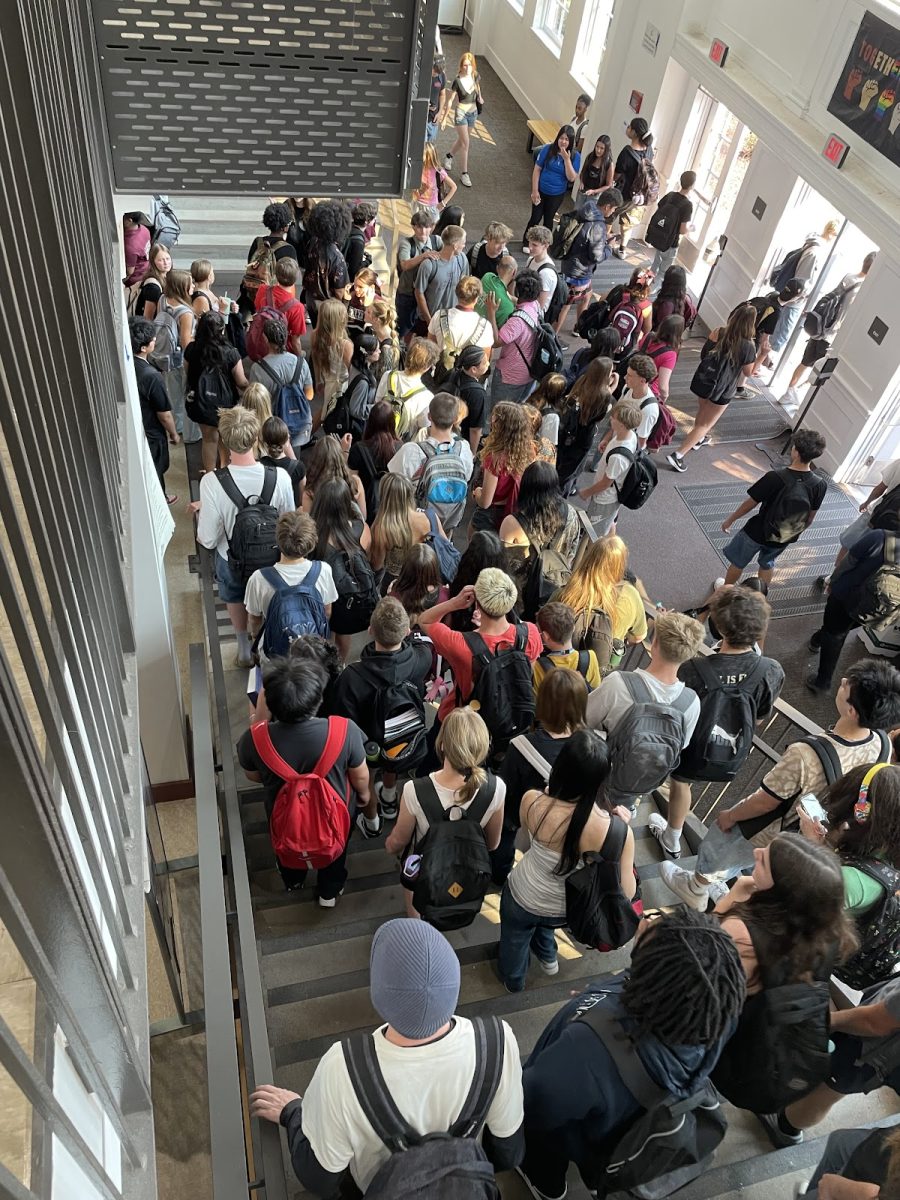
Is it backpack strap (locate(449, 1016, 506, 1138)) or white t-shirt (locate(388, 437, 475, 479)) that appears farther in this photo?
white t-shirt (locate(388, 437, 475, 479))

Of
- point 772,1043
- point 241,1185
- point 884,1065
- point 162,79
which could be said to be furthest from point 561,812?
point 162,79

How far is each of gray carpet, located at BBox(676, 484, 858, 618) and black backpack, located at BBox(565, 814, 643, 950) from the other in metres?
5.05

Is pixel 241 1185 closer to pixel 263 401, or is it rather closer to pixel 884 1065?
pixel 884 1065

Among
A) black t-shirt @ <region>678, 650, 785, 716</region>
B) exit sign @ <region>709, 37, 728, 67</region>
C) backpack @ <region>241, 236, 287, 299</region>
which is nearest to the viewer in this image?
black t-shirt @ <region>678, 650, 785, 716</region>

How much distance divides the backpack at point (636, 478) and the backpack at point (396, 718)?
311 cm

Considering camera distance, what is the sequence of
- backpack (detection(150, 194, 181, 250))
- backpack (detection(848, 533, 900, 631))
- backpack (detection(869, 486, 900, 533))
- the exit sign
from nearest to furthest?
backpack (detection(848, 533, 900, 631)) < backpack (detection(869, 486, 900, 533)) < backpack (detection(150, 194, 181, 250)) < the exit sign

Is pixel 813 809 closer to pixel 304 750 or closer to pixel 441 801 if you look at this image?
pixel 441 801

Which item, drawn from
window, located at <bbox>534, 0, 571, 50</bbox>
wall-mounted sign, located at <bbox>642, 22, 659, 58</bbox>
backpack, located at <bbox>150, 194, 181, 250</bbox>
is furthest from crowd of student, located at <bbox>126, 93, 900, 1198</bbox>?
window, located at <bbox>534, 0, 571, 50</bbox>

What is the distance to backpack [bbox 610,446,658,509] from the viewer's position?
262 inches

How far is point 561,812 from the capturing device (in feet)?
10.9

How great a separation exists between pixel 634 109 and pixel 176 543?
32.3 ft

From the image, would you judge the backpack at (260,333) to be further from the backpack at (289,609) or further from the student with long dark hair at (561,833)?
the student with long dark hair at (561,833)

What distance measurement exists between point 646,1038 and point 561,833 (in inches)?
37.1

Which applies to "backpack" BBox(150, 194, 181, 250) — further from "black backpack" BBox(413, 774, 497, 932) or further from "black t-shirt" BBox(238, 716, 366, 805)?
"black backpack" BBox(413, 774, 497, 932)
